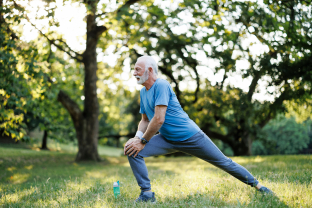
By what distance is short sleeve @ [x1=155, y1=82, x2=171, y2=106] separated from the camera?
12.3 feet

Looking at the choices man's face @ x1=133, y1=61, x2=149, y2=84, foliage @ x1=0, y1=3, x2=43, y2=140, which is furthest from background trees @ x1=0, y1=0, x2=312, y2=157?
man's face @ x1=133, y1=61, x2=149, y2=84

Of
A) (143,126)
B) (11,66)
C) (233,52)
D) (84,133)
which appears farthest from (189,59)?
(143,126)

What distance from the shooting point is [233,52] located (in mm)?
14734

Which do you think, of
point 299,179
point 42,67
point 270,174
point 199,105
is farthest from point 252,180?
point 199,105

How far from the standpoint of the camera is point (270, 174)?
5.76 metres

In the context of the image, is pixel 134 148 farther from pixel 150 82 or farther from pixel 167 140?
pixel 150 82

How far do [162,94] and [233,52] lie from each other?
39.2ft

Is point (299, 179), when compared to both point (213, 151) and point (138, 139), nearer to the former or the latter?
point (213, 151)

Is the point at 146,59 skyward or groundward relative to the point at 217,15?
groundward

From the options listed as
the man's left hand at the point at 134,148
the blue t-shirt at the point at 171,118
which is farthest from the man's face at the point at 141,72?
the man's left hand at the point at 134,148

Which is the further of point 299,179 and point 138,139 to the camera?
point 299,179

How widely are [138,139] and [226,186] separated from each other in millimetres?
1804

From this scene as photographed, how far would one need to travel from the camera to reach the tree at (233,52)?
1049 centimetres

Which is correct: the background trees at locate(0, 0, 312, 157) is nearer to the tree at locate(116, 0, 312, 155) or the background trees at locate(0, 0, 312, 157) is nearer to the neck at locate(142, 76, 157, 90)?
the tree at locate(116, 0, 312, 155)
